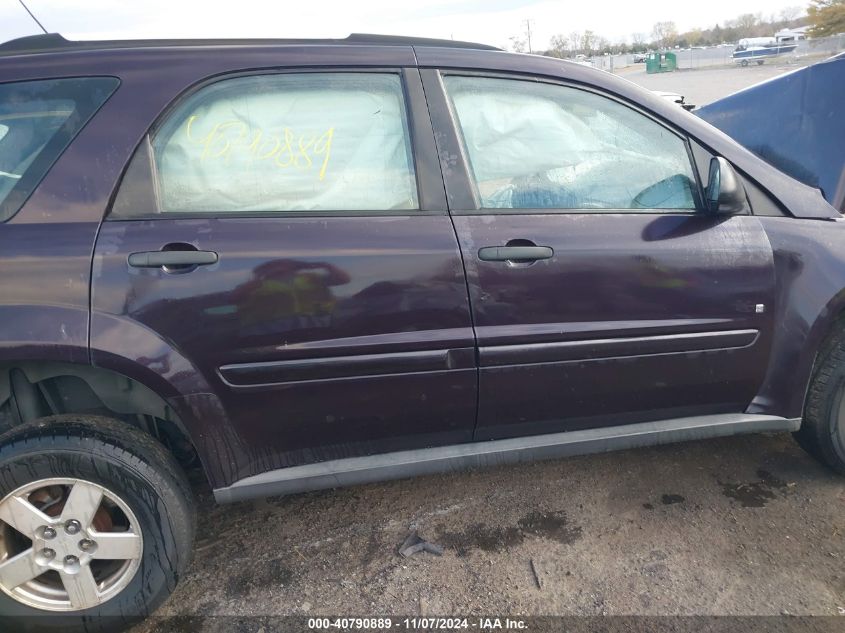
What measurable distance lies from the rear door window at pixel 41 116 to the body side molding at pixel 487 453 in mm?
1245

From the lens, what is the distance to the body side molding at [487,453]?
2.06m

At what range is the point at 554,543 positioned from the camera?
2.36 meters

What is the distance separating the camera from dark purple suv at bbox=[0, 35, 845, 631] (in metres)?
1.87

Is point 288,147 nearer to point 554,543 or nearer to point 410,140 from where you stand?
point 410,140

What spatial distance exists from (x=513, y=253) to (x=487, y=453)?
0.75 meters

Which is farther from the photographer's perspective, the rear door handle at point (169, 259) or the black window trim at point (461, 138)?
the black window trim at point (461, 138)

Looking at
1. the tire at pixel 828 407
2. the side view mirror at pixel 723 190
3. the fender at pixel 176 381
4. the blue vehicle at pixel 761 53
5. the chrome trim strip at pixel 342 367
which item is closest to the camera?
the fender at pixel 176 381

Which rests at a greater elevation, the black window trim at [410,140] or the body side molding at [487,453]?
the black window trim at [410,140]

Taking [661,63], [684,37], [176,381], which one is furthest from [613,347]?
[684,37]

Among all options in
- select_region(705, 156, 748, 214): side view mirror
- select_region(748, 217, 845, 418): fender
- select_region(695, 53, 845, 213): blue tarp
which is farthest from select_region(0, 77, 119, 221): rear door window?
select_region(695, 53, 845, 213): blue tarp

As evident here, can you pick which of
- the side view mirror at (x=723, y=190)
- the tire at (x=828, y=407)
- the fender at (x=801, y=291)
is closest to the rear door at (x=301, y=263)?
the side view mirror at (x=723, y=190)

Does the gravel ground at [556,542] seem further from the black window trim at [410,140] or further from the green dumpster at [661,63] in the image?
the green dumpster at [661,63]

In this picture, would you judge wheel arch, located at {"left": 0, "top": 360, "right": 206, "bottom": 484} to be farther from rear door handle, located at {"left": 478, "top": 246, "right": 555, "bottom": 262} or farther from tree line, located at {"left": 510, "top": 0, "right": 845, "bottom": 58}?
tree line, located at {"left": 510, "top": 0, "right": 845, "bottom": 58}

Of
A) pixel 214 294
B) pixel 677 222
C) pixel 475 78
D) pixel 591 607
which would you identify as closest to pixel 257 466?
pixel 214 294
